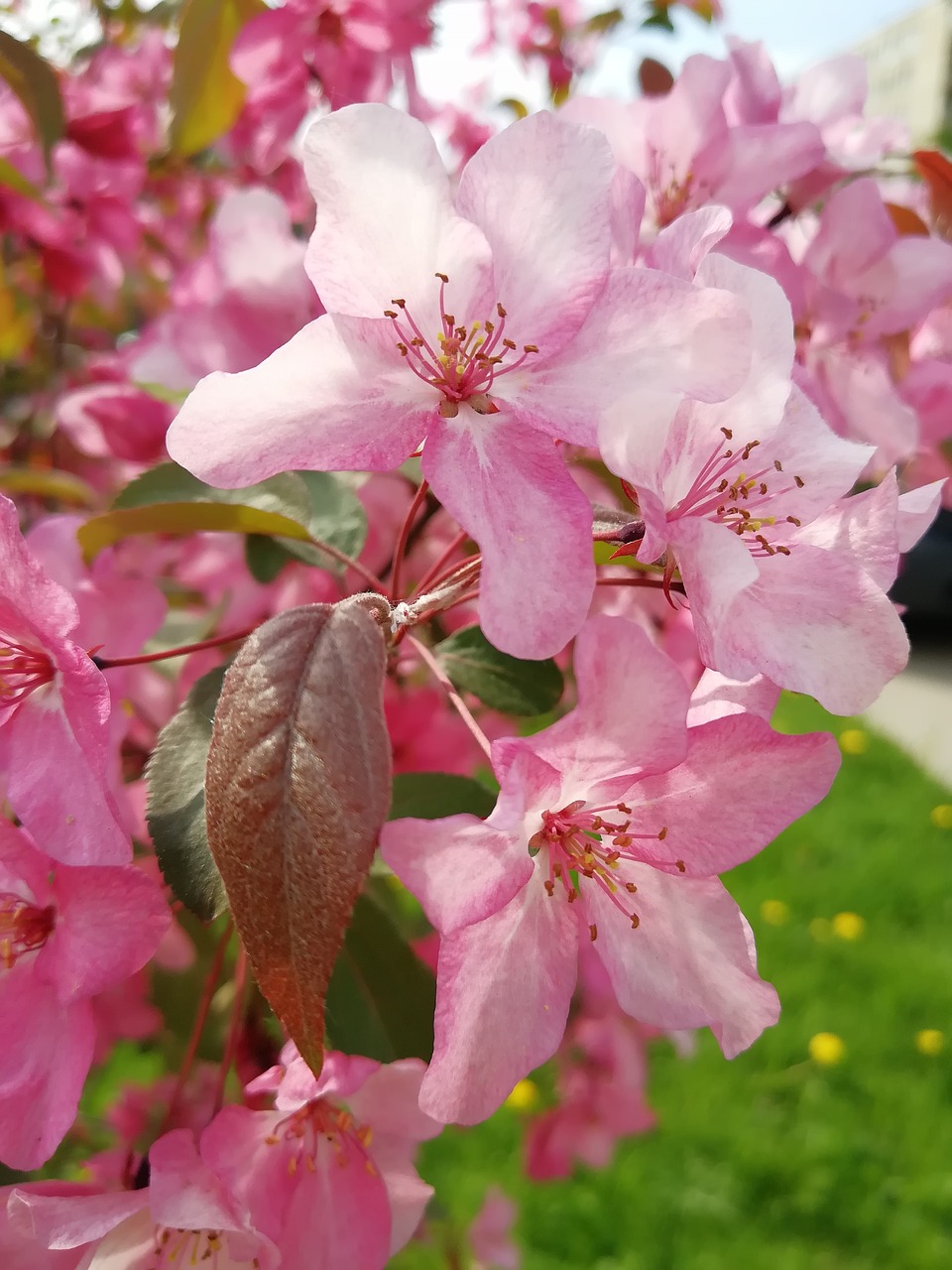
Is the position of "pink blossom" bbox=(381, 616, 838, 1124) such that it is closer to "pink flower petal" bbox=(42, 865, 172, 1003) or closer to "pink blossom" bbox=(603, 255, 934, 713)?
"pink blossom" bbox=(603, 255, 934, 713)

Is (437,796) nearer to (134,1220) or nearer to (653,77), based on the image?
(134,1220)

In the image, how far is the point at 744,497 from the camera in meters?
0.53

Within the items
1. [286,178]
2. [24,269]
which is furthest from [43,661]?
[24,269]

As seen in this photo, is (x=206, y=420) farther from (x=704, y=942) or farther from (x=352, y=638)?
(x=704, y=942)

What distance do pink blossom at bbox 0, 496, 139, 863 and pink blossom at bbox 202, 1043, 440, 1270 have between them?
0.17 meters

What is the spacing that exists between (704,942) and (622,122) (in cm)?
61

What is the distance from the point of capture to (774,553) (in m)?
0.51

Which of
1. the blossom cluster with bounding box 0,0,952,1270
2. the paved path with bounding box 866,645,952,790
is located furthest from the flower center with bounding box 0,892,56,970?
the paved path with bounding box 866,645,952,790

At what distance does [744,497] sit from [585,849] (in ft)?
0.66

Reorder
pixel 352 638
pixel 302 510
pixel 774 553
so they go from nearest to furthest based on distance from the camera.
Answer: pixel 352 638 → pixel 774 553 → pixel 302 510

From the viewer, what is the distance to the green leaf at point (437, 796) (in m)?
0.67

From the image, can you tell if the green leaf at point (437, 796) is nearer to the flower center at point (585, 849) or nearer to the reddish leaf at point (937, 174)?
the flower center at point (585, 849)

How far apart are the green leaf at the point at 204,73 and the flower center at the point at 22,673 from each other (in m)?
0.67

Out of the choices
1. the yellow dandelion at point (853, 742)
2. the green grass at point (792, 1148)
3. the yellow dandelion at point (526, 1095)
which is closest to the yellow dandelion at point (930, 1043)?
the green grass at point (792, 1148)
